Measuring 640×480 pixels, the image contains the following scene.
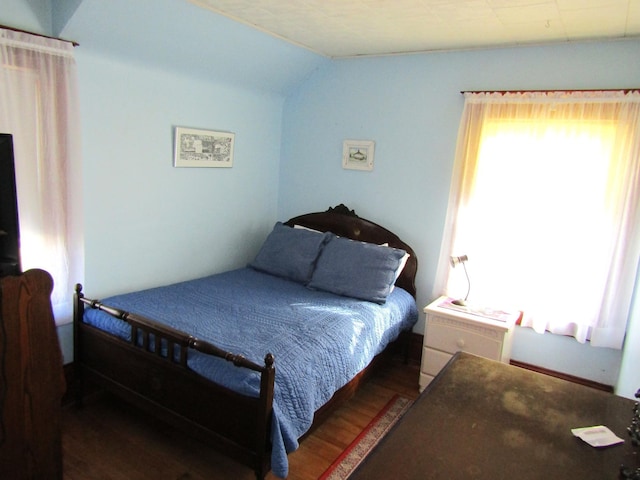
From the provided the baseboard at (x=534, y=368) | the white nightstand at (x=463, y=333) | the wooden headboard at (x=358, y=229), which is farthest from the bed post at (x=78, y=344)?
the baseboard at (x=534, y=368)

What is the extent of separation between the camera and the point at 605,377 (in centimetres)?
285

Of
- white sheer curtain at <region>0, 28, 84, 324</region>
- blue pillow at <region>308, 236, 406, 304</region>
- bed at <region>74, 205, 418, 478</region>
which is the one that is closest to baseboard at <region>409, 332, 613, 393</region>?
bed at <region>74, 205, 418, 478</region>

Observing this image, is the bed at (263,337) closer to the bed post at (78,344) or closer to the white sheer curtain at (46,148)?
the bed post at (78,344)

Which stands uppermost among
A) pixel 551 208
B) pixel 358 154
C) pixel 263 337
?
pixel 358 154

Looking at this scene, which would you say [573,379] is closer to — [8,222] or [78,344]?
[78,344]

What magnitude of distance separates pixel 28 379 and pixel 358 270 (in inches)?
81.5

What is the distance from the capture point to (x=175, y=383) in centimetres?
209

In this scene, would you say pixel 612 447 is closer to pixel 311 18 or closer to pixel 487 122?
pixel 487 122

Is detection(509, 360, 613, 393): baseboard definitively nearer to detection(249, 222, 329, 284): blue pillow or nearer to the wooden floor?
the wooden floor

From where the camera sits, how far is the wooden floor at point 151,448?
2.10 m

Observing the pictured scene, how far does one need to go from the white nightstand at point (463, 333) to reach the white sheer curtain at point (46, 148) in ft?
7.30

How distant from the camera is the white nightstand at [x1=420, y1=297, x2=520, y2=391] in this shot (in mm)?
2740

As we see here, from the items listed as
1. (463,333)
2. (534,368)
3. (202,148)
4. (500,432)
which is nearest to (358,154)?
(202,148)

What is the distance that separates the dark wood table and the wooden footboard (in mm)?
778
